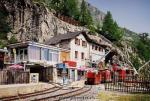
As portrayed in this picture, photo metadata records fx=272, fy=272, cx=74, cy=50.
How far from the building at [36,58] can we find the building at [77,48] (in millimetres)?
5786

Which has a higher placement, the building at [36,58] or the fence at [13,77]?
the building at [36,58]

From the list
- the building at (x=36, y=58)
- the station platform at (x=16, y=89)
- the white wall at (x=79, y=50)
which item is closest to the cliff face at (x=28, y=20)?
the white wall at (x=79, y=50)

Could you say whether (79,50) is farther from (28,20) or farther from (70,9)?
(70,9)

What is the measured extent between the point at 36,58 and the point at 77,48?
48.0ft

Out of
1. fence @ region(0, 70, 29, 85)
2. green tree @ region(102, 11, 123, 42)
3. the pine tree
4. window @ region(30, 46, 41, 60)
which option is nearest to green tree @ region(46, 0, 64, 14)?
the pine tree

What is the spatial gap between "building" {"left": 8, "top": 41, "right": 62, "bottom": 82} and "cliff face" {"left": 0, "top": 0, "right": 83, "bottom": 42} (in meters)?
17.3

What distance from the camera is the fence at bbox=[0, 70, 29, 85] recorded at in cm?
3062

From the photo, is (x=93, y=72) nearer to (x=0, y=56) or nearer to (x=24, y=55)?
(x=24, y=55)

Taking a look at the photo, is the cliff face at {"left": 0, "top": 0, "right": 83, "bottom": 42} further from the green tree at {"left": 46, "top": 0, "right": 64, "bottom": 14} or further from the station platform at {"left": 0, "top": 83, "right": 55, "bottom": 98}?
the station platform at {"left": 0, "top": 83, "right": 55, "bottom": 98}

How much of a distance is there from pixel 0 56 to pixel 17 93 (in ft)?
58.6

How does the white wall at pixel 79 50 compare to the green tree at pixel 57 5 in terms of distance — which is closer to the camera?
the white wall at pixel 79 50

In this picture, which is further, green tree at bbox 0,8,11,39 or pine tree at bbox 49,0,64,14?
pine tree at bbox 49,0,64,14

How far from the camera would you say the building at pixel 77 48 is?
173ft

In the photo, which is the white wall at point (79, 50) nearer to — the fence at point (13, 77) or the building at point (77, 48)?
the building at point (77, 48)
